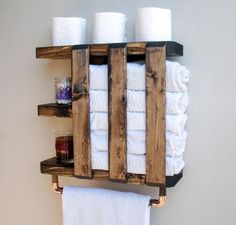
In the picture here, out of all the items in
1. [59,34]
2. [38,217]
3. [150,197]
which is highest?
[59,34]

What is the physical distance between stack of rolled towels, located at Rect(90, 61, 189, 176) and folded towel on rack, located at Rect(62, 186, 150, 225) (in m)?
0.11

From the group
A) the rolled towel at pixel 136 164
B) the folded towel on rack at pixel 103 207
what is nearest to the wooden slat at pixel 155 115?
the rolled towel at pixel 136 164

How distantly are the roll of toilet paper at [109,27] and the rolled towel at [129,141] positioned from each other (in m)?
0.29

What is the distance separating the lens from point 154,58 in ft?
3.01

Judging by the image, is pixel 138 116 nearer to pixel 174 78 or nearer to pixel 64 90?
pixel 174 78

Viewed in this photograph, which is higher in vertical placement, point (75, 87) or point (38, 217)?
point (75, 87)

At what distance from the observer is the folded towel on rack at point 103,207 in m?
1.02

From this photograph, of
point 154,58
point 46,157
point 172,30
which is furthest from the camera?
point 46,157

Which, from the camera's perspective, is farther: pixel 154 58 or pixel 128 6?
pixel 128 6

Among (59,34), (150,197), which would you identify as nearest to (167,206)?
(150,197)

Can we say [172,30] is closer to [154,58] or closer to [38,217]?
[154,58]

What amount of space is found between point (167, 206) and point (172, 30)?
1.93 feet

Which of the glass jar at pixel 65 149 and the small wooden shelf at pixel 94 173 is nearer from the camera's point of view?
the small wooden shelf at pixel 94 173

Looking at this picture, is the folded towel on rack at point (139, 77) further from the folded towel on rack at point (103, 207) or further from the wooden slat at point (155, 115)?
the folded towel on rack at point (103, 207)
